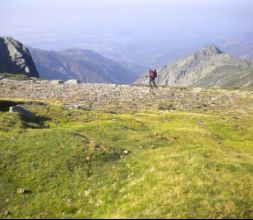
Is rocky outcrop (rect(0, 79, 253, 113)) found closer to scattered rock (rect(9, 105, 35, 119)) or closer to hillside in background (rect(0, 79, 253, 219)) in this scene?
scattered rock (rect(9, 105, 35, 119))

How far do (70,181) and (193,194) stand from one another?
7.06 metres

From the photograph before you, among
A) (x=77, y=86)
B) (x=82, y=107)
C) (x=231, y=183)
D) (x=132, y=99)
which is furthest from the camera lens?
(x=77, y=86)

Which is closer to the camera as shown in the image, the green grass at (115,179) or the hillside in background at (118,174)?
the green grass at (115,179)

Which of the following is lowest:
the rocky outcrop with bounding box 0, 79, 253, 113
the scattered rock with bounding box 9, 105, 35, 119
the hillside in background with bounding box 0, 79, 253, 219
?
the rocky outcrop with bounding box 0, 79, 253, 113

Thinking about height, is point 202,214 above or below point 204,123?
above

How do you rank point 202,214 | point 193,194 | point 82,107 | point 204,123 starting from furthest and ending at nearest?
point 82,107
point 204,123
point 193,194
point 202,214

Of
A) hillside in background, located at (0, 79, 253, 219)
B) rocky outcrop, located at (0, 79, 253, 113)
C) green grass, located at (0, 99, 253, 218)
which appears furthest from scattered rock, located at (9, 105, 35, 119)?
rocky outcrop, located at (0, 79, 253, 113)

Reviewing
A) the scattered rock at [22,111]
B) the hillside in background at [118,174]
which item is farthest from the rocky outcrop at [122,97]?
the hillside in background at [118,174]

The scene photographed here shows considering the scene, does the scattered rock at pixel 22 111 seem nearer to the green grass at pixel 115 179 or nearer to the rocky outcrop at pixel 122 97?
the green grass at pixel 115 179

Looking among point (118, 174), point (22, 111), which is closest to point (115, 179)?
point (118, 174)

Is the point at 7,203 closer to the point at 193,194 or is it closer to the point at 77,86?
the point at 193,194

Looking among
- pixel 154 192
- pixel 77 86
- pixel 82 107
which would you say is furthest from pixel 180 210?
pixel 77 86

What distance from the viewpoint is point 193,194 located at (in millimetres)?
20797

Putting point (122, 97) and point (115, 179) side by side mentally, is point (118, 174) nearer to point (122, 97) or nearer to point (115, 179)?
point (115, 179)
